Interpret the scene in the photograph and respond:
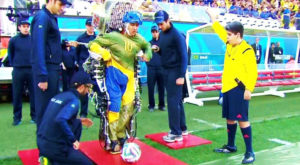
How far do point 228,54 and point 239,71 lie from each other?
34 cm

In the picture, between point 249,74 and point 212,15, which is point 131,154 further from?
point 212,15

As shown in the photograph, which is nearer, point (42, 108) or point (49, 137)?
point (49, 137)

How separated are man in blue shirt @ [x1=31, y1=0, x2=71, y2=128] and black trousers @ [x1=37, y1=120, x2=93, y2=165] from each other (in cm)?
68

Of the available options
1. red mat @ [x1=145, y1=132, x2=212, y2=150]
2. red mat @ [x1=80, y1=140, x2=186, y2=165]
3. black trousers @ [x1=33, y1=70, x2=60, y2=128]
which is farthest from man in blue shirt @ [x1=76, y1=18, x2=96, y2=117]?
black trousers @ [x1=33, y1=70, x2=60, y2=128]

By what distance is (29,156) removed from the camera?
13.8ft

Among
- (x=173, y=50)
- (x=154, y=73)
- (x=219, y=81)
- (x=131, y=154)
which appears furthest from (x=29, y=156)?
(x=219, y=81)

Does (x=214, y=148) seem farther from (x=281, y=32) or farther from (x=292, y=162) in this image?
(x=281, y=32)

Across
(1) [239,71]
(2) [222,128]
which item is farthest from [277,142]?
(1) [239,71]

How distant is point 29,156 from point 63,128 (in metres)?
1.48

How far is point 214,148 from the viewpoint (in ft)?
15.8

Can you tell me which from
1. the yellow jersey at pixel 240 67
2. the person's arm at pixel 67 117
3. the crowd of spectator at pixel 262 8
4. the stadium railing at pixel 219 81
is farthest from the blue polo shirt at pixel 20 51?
the crowd of spectator at pixel 262 8

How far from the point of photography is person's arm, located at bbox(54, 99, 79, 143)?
3033 mm

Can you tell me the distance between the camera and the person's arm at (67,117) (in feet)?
9.95

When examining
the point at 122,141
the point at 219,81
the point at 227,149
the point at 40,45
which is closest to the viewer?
the point at 40,45
